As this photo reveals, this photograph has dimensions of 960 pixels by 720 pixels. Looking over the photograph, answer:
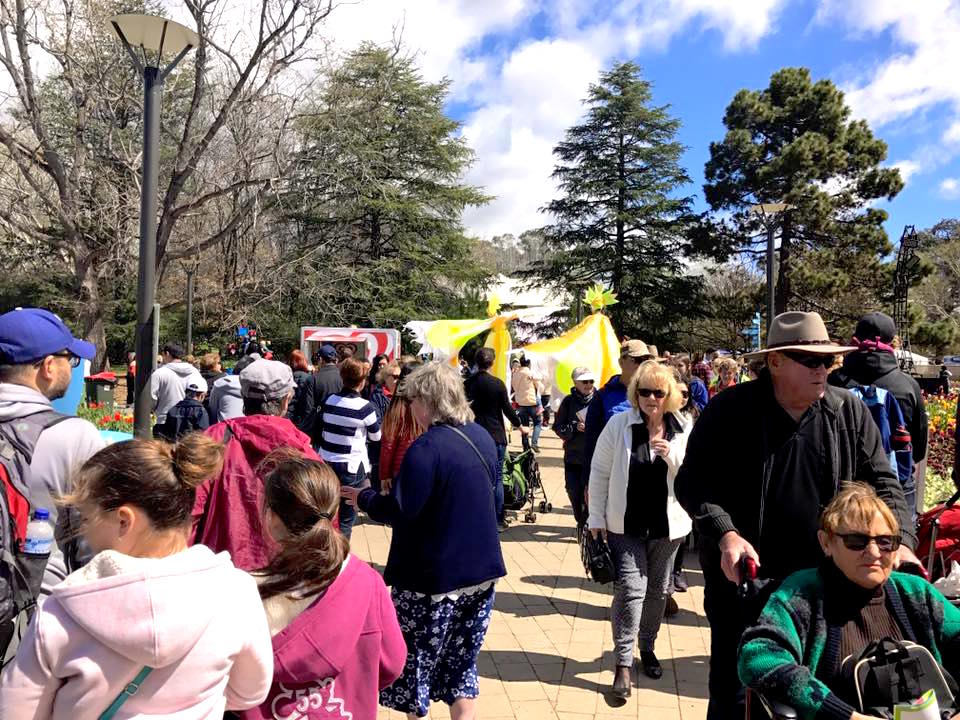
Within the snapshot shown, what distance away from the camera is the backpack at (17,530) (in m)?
2.09

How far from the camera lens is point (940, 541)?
3541 millimetres

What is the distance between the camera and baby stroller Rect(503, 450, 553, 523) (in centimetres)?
827

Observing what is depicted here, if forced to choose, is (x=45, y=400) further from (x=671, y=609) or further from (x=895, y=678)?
(x=671, y=609)

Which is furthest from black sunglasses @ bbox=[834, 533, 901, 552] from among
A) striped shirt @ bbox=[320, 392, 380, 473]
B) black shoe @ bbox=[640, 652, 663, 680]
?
striped shirt @ bbox=[320, 392, 380, 473]

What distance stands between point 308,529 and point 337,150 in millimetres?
21368

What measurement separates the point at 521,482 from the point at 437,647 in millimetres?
5272

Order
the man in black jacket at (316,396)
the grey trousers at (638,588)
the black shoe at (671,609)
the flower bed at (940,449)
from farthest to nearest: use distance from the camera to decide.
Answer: the flower bed at (940,449) < the man in black jacket at (316,396) < the black shoe at (671,609) < the grey trousers at (638,588)

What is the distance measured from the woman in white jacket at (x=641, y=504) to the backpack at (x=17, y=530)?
2988 mm

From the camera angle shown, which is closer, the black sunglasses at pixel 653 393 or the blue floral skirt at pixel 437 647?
the blue floral skirt at pixel 437 647

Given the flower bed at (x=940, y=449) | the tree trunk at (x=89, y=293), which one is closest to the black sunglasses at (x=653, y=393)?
the flower bed at (x=940, y=449)

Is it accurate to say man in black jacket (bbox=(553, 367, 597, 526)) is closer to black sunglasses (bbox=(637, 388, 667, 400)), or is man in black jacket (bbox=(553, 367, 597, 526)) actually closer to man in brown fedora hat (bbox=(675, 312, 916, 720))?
black sunglasses (bbox=(637, 388, 667, 400))

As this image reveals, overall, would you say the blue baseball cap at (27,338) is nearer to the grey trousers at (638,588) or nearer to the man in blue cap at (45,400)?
the man in blue cap at (45,400)

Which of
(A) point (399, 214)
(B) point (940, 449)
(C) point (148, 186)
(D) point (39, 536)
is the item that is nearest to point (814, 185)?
(A) point (399, 214)

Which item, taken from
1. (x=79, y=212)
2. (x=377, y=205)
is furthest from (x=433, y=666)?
(x=377, y=205)
